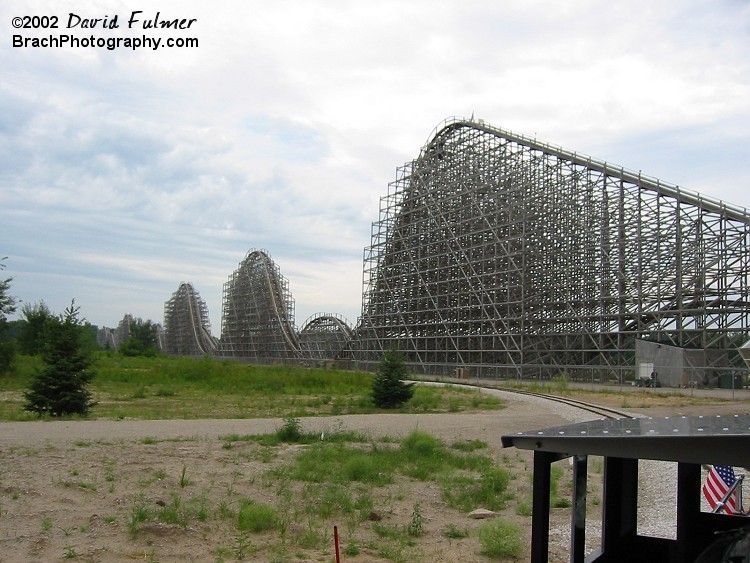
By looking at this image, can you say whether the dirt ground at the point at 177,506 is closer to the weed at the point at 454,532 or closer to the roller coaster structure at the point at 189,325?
the weed at the point at 454,532

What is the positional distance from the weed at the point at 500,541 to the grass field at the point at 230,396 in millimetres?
9948

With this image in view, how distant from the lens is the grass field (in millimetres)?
19766

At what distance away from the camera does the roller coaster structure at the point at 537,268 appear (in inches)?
1344

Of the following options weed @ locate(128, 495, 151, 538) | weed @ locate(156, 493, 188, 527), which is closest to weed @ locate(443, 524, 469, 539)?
weed @ locate(156, 493, 188, 527)

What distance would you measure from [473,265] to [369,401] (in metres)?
23.2

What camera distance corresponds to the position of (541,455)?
346 cm

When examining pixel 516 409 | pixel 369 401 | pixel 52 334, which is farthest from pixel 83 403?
pixel 516 409

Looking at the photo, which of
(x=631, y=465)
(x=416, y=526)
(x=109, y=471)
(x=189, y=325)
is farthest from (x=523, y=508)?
(x=189, y=325)

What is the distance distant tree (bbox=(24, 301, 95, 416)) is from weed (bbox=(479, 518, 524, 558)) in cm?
1349

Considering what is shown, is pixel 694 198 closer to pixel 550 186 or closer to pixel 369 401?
pixel 550 186

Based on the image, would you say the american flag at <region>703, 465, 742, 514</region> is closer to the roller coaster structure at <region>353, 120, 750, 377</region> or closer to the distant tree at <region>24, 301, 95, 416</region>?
the distant tree at <region>24, 301, 95, 416</region>

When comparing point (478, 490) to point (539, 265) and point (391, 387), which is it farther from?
point (539, 265)

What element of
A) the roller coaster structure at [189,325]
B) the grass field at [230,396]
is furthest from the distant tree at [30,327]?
the roller coaster structure at [189,325]

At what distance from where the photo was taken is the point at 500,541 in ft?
21.6
